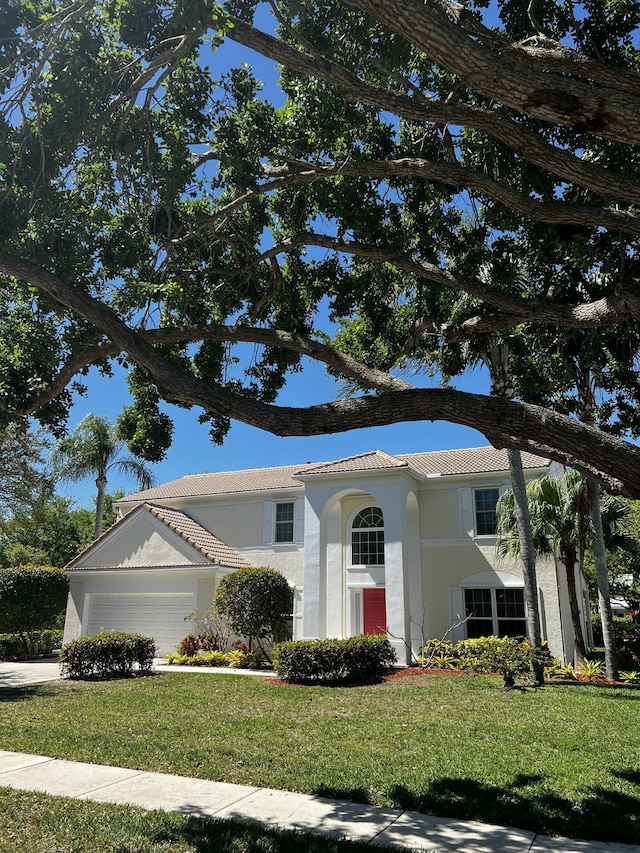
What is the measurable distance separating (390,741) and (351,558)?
1365 centimetres

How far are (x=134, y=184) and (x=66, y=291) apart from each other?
2649 mm

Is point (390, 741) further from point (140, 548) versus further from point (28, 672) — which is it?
point (140, 548)

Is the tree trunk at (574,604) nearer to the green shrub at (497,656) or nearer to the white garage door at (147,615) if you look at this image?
the green shrub at (497,656)

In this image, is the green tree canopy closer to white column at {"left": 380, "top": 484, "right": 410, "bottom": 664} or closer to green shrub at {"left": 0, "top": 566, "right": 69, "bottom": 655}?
white column at {"left": 380, "top": 484, "right": 410, "bottom": 664}

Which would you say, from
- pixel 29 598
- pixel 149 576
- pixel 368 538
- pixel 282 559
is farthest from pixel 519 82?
pixel 29 598

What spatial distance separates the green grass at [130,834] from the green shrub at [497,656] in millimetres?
11011

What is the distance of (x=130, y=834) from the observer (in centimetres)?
543

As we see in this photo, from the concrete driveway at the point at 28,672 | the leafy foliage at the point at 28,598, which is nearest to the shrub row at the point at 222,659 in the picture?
the concrete driveway at the point at 28,672

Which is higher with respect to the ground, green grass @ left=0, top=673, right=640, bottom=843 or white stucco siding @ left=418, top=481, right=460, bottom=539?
white stucco siding @ left=418, top=481, right=460, bottom=539

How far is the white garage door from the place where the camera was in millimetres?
22750

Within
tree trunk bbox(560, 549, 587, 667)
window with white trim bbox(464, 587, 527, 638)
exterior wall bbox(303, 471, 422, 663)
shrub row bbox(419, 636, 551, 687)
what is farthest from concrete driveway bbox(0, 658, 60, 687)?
tree trunk bbox(560, 549, 587, 667)

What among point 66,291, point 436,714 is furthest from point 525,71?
point 436,714

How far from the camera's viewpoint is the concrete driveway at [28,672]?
1756 centimetres

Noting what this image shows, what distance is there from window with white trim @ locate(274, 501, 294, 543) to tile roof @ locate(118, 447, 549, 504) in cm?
79
